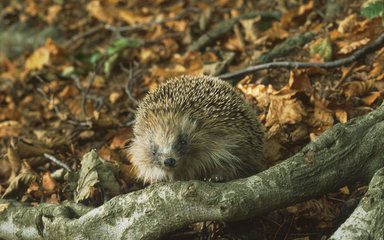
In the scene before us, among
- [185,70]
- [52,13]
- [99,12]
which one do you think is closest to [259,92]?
[185,70]

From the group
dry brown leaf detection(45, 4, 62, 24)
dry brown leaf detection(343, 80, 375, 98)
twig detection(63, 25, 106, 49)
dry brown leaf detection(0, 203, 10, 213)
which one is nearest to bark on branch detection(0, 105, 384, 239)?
dry brown leaf detection(0, 203, 10, 213)

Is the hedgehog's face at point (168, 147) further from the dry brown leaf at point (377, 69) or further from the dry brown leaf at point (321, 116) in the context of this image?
the dry brown leaf at point (377, 69)

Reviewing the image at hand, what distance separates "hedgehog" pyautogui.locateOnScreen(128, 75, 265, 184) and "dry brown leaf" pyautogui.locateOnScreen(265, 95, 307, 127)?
1.85 ft

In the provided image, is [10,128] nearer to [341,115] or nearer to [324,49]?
[324,49]

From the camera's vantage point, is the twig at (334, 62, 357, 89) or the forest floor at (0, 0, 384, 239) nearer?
the forest floor at (0, 0, 384, 239)

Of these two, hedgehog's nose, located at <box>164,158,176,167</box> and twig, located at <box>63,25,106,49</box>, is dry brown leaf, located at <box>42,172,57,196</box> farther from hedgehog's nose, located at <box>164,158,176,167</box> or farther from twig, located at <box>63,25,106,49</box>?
twig, located at <box>63,25,106,49</box>

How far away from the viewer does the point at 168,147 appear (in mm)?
3910

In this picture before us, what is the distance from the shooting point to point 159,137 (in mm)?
3967

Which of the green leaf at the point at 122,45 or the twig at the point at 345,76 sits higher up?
the twig at the point at 345,76

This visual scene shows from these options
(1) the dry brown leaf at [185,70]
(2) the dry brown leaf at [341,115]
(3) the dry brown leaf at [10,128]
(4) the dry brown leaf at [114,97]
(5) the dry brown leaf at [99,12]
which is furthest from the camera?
(5) the dry brown leaf at [99,12]

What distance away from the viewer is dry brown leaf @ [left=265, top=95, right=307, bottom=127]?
4.72m

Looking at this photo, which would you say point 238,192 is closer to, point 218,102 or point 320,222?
point 320,222

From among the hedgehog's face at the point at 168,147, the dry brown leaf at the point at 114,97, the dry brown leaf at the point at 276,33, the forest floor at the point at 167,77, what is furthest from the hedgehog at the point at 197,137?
the dry brown leaf at the point at 114,97

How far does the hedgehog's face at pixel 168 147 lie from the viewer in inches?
154
